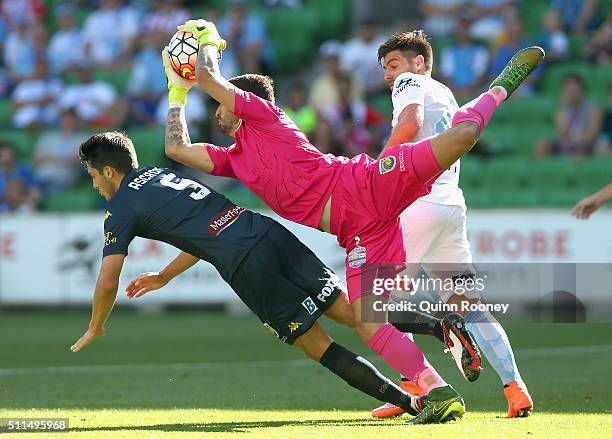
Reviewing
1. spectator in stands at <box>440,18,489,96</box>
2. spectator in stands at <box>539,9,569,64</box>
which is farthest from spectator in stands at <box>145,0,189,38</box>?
spectator in stands at <box>539,9,569,64</box>

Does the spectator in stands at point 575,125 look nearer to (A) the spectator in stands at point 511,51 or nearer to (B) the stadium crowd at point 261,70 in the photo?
(B) the stadium crowd at point 261,70

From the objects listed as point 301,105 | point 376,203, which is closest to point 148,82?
point 301,105

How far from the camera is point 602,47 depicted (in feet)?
58.3

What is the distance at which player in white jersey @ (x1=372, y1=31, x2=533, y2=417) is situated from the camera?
766 cm

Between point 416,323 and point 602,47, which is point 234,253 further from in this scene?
point 602,47

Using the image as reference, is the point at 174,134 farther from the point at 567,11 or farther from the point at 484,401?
the point at 567,11

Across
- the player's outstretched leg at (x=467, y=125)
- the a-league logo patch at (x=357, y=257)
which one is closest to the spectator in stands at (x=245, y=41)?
the player's outstretched leg at (x=467, y=125)

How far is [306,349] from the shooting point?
24.3 feet

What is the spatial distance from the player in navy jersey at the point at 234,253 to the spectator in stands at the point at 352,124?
946 cm

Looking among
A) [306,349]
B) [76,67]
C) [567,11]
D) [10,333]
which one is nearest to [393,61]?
[306,349]

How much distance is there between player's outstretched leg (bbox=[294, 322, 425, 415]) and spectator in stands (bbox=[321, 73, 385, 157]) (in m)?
9.68

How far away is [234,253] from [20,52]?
47.3 ft

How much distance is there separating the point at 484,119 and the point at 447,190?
2.72ft

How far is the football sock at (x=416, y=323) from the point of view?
25.0 ft
